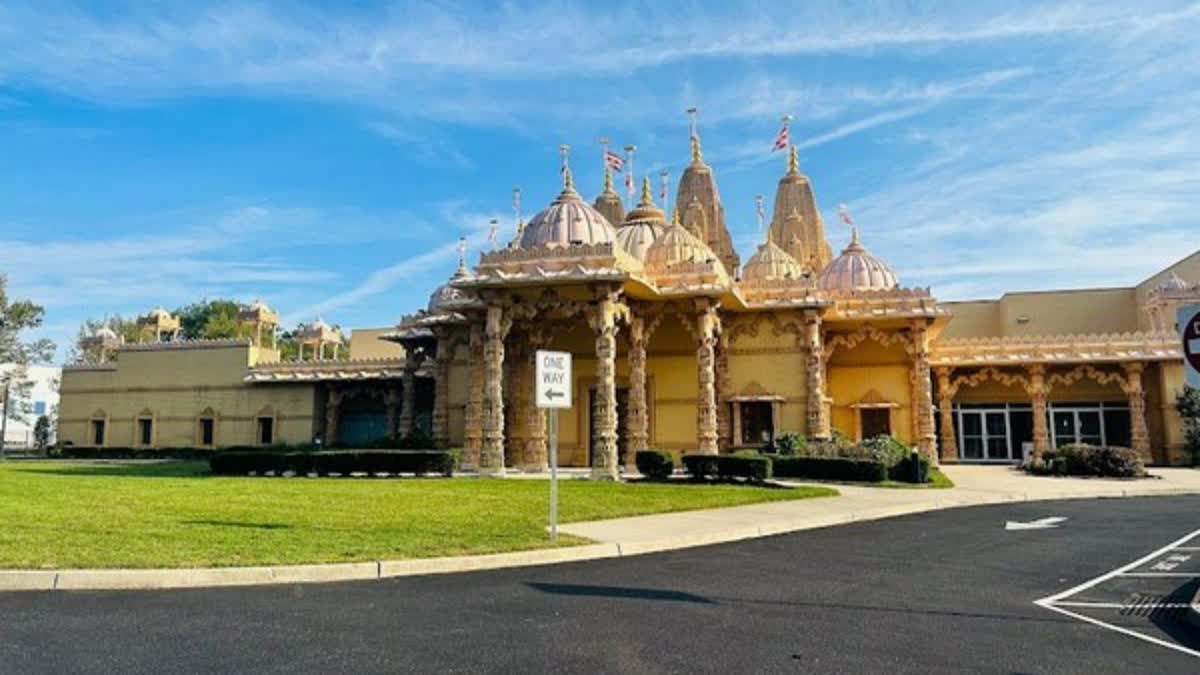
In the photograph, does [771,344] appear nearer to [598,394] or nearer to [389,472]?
[598,394]

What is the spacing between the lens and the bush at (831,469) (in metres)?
23.5

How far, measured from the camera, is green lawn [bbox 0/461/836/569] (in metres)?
9.84

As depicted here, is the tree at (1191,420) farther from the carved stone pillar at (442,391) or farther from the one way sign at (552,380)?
the one way sign at (552,380)

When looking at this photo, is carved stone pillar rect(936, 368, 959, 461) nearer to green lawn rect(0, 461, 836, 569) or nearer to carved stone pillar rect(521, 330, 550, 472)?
carved stone pillar rect(521, 330, 550, 472)

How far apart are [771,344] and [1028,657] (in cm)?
2699

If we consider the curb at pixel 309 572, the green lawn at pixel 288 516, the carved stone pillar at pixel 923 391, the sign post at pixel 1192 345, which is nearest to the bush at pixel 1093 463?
the carved stone pillar at pixel 923 391

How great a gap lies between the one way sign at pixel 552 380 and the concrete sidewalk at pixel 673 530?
2067 millimetres

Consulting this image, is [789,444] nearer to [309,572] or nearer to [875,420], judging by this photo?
[875,420]

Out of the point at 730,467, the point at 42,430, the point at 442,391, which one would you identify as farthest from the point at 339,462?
the point at 42,430

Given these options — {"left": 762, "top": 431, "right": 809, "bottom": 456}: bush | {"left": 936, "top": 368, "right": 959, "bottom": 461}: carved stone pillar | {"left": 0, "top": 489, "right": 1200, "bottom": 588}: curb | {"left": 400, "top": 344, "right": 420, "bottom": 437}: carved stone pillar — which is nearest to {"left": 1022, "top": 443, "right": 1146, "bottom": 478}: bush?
{"left": 936, "top": 368, "right": 959, "bottom": 461}: carved stone pillar

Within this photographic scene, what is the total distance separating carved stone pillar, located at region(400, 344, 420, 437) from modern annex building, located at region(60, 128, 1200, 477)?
0.14 m

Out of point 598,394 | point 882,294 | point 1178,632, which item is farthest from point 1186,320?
point 882,294

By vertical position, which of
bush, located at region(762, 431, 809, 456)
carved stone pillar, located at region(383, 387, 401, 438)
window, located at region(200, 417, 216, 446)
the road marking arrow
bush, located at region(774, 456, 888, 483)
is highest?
carved stone pillar, located at region(383, 387, 401, 438)

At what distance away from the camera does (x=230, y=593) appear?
827cm
